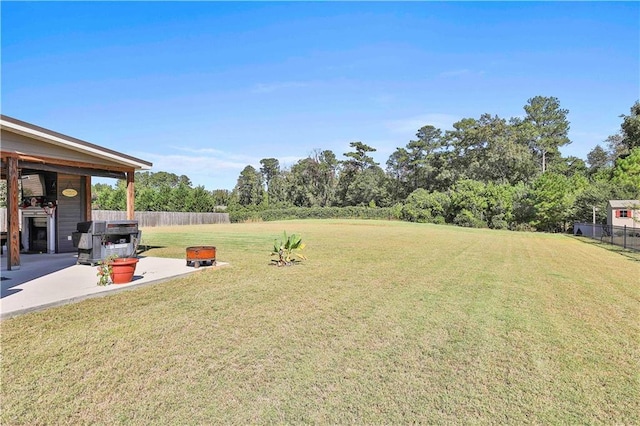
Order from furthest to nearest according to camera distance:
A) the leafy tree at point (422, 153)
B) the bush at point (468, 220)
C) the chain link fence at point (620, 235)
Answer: the leafy tree at point (422, 153) → the bush at point (468, 220) → the chain link fence at point (620, 235)

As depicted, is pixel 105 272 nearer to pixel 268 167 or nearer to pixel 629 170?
pixel 629 170

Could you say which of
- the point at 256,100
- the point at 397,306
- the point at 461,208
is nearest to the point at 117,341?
the point at 397,306

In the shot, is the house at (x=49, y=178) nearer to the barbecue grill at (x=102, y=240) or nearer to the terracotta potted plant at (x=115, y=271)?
the barbecue grill at (x=102, y=240)

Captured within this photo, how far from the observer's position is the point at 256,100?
20.8 meters

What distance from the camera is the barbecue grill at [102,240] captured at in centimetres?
768

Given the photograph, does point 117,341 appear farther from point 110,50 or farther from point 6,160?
point 110,50

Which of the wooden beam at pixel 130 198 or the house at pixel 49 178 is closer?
the house at pixel 49 178

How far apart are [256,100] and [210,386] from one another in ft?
65.9

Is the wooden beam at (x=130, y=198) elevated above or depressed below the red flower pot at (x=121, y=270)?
above

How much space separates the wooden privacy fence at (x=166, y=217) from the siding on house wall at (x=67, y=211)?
2084 cm

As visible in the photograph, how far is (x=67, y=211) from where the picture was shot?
1039cm

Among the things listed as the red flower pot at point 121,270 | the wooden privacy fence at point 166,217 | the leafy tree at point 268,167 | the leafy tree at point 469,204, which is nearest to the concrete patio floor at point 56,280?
the red flower pot at point 121,270

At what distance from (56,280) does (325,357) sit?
5650mm

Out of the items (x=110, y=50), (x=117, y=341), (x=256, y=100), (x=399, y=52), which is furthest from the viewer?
(x=256, y=100)
